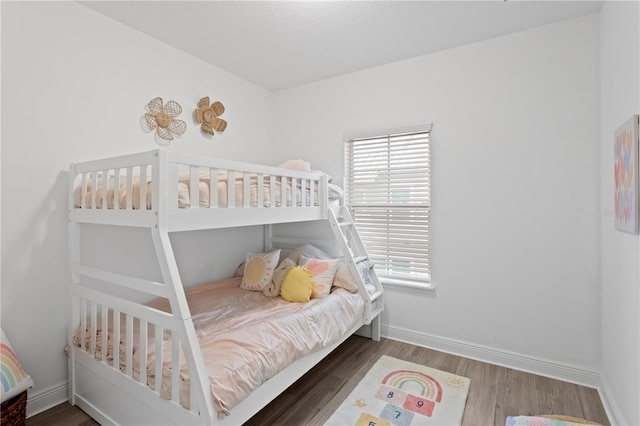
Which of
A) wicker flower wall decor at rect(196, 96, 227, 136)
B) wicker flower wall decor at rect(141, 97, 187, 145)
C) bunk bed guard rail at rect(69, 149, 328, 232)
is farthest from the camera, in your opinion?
wicker flower wall decor at rect(196, 96, 227, 136)

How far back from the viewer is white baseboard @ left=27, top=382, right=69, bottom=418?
6.19ft

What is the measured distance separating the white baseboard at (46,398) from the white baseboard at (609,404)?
126 inches

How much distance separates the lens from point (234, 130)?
3.23 m

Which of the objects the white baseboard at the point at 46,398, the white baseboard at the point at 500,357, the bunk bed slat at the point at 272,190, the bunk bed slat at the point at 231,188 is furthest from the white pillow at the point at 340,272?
the white baseboard at the point at 46,398

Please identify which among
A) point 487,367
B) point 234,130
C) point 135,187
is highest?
point 234,130

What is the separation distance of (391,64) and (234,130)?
5.38 feet

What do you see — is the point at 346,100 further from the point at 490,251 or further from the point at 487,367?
the point at 487,367

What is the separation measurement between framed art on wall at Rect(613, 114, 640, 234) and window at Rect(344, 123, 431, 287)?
4.02 ft

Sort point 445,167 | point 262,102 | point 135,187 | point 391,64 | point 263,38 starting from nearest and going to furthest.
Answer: point 135,187, point 263,38, point 445,167, point 391,64, point 262,102

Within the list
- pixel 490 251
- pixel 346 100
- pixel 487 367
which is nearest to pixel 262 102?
pixel 346 100

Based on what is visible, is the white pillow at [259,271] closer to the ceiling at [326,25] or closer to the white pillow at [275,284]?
the white pillow at [275,284]

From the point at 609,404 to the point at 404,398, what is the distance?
3.93ft

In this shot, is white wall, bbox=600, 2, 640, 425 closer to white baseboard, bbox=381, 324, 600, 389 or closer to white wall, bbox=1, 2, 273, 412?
white baseboard, bbox=381, 324, 600, 389

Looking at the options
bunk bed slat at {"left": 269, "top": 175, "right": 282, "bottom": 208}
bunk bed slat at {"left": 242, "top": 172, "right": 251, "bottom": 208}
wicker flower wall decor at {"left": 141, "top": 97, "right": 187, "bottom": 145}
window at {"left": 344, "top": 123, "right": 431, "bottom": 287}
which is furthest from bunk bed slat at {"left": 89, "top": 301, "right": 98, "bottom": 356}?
window at {"left": 344, "top": 123, "right": 431, "bottom": 287}
